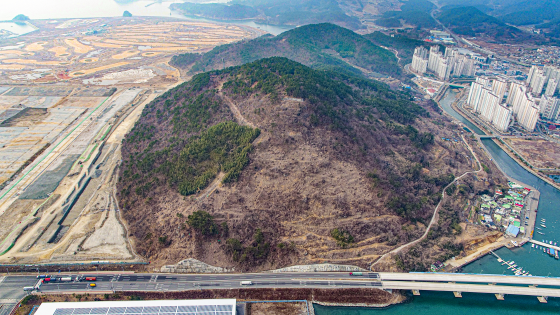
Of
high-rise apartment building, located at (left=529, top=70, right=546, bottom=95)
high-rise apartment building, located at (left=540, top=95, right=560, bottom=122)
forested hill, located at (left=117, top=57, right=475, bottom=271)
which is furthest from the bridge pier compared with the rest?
high-rise apartment building, located at (left=529, top=70, right=546, bottom=95)

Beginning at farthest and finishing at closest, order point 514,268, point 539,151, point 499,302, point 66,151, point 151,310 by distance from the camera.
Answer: point 539,151
point 66,151
point 514,268
point 499,302
point 151,310

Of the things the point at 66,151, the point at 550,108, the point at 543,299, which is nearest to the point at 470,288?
the point at 543,299

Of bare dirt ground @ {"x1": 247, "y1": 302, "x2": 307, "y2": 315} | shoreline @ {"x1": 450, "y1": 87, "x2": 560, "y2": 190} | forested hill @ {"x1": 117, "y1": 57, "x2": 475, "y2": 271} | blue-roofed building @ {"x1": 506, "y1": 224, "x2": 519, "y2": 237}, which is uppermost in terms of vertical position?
forested hill @ {"x1": 117, "y1": 57, "x2": 475, "y2": 271}

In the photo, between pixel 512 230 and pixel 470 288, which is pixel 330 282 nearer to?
pixel 470 288

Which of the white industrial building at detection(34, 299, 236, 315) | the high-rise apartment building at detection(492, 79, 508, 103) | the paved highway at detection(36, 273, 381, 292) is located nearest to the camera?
the white industrial building at detection(34, 299, 236, 315)

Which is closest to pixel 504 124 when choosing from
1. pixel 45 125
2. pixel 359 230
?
pixel 359 230

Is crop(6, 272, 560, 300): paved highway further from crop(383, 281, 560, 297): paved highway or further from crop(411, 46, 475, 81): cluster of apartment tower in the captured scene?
crop(411, 46, 475, 81): cluster of apartment tower
